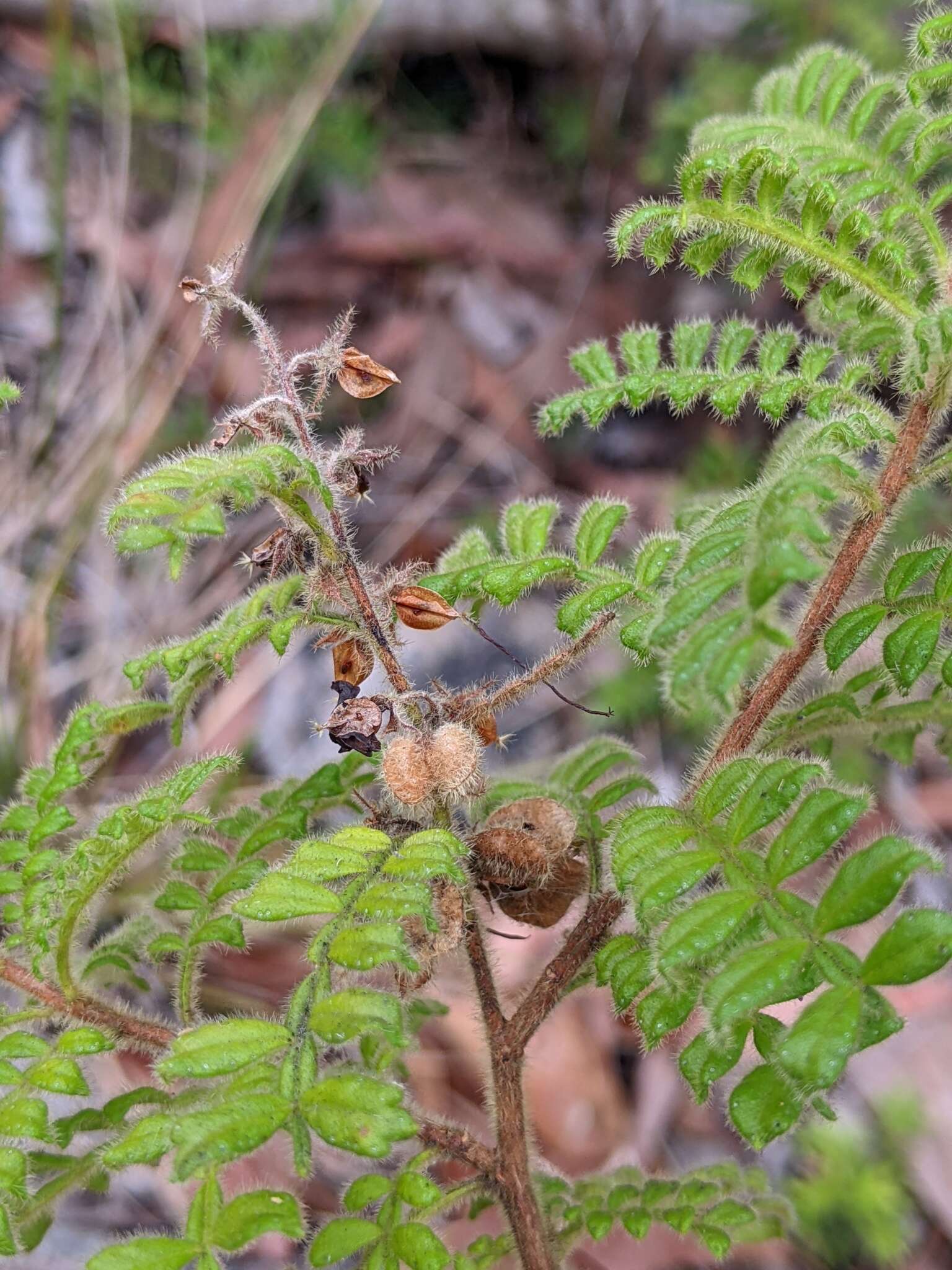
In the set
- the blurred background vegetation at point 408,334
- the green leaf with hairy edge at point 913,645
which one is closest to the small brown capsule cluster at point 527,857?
the green leaf with hairy edge at point 913,645

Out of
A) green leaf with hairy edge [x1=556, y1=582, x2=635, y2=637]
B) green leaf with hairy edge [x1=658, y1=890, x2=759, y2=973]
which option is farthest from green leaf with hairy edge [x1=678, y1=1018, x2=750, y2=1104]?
green leaf with hairy edge [x1=556, y1=582, x2=635, y2=637]

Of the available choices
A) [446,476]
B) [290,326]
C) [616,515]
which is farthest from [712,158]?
[290,326]

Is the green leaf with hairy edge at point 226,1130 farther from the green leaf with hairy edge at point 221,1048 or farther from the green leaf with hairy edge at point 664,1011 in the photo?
the green leaf with hairy edge at point 664,1011

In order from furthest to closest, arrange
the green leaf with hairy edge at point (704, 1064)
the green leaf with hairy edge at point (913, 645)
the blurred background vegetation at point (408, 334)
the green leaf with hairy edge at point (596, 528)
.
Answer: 1. the blurred background vegetation at point (408, 334)
2. the green leaf with hairy edge at point (596, 528)
3. the green leaf with hairy edge at point (913, 645)
4. the green leaf with hairy edge at point (704, 1064)

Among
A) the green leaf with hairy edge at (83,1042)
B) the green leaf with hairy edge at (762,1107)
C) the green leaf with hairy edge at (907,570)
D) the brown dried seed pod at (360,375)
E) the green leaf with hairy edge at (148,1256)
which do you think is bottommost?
the green leaf with hairy edge at (762,1107)

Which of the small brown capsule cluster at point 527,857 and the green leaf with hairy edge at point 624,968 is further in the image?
the small brown capsule cluster at point 527,857

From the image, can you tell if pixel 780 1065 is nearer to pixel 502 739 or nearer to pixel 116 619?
pixel 502 739

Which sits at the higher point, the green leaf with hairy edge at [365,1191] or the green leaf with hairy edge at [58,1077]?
the green leaf with hairy edge at [58,1077]
